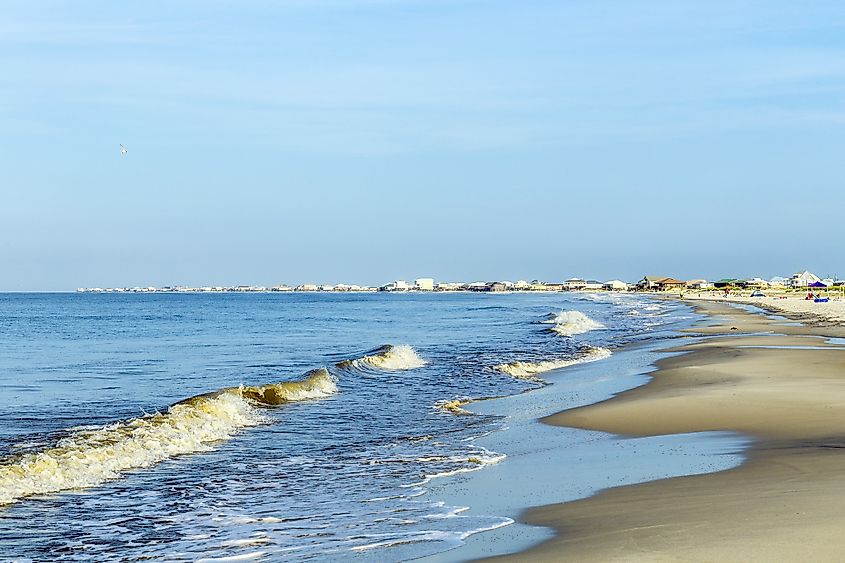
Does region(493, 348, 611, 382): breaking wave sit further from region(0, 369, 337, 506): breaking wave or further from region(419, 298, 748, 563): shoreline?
region(419, 298, 748, 563): shoreline

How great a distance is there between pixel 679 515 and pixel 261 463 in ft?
24.1

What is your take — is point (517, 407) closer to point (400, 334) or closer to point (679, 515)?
point (679, 515)

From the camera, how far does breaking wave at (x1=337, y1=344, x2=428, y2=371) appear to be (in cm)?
3166

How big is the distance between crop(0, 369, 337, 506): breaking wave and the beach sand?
21.7 ft

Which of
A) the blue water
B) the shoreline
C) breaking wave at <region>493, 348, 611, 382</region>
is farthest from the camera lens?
breaking wave at <region>493, 348, 611, 382</region>

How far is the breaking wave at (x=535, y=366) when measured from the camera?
90.6ft

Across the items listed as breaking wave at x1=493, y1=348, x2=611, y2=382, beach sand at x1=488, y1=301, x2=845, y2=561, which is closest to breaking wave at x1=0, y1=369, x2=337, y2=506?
beach sand at x1=488, y1=301, x2=845, y2=561

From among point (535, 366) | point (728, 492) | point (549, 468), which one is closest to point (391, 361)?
point (535, 366)

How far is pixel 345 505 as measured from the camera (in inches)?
412

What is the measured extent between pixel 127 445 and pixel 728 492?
31.5 feet

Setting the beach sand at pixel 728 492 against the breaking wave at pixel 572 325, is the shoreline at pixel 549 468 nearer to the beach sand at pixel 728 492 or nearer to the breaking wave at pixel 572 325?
the beach sand at pixel 728 492

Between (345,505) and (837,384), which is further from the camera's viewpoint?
(837,384)

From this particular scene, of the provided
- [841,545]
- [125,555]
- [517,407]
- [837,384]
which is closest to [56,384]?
[517,407]

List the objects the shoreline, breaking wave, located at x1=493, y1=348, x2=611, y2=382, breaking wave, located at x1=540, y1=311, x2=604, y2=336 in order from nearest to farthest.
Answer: the shoreline
breaking wave, located at x1=493, y1=348, x2=611, y2=382
breaking wave, located at x1=540, y1=311, x2=604, y2=336
